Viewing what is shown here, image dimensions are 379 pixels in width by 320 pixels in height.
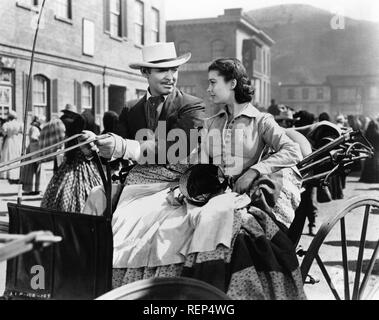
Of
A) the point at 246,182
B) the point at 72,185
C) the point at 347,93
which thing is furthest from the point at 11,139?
the point at 347,93

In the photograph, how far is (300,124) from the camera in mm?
6121

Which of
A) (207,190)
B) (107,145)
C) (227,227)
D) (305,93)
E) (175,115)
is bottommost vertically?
(227,227)

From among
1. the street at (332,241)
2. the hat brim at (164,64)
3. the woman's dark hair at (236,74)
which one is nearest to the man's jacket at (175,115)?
the hat brim at (164,64)

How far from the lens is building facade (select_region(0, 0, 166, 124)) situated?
8219 mm

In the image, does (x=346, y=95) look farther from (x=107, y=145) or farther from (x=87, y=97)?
(x=107, y=145)

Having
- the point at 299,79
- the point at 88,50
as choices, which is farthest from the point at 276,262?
the point at 299,79

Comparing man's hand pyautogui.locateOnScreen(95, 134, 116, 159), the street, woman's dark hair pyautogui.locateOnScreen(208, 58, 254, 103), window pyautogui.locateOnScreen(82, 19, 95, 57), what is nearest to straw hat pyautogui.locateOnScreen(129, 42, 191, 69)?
woman's dark hair pyautogui.locateOnScreen(208, 58, 254, 103)

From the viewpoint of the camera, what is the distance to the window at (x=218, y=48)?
93.2 ft

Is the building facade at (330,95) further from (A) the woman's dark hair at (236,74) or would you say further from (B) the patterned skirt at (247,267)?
(B) the patterned skirt at (247,267)

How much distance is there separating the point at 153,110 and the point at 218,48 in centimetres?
2669

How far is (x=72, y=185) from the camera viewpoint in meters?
4.88

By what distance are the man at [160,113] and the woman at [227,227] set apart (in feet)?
0.72
